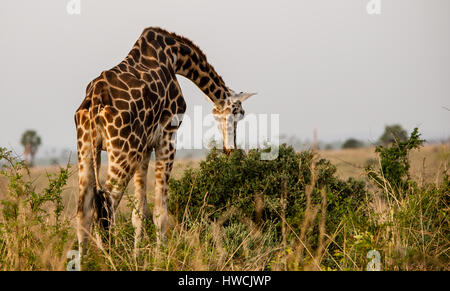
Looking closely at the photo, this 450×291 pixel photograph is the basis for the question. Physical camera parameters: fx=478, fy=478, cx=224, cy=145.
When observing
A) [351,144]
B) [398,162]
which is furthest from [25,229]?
[351,144]

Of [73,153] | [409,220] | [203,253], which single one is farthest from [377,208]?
[73,153]

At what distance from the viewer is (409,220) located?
711cm

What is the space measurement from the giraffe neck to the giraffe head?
0.41 ft

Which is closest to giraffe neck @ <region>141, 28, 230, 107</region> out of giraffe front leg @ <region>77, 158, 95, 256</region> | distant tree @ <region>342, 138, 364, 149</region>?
giraffe front leg @ <region>77, 158, 95, 256</region>

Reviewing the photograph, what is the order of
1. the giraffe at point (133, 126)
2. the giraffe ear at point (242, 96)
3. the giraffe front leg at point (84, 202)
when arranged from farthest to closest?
the giraffe ear at point (242, 96) < the giraffe at point (133, 126) < the giraffe front leg at point (84, 202)

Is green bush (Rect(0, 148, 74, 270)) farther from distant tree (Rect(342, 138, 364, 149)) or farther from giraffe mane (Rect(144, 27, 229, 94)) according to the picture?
distant tree (Rect(342, 138, 364, 149))

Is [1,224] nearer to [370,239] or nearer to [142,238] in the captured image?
[142,238]

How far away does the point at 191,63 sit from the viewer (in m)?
9.16

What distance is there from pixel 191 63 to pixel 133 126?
107 inches

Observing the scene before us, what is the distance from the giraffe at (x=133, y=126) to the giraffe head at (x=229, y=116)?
1.41 m

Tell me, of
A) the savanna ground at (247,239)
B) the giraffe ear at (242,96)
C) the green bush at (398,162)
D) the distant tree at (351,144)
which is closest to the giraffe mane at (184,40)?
the giraffe ear at (242,96)

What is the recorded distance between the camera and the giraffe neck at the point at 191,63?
8.45 metres

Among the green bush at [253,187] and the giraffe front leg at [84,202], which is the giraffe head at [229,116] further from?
the giraffe front leg at [84,202]

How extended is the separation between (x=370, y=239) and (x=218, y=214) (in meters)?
3.05
